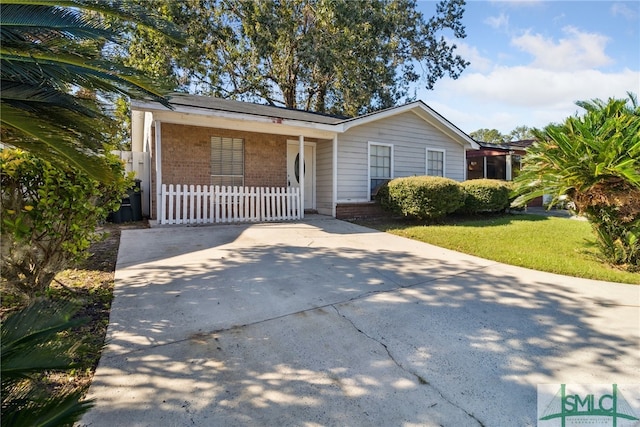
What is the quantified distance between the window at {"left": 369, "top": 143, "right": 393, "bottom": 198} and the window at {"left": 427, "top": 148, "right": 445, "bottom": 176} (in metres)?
1.97

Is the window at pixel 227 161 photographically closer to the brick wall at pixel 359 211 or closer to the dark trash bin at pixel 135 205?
the dark trash bin at pixel 135 205

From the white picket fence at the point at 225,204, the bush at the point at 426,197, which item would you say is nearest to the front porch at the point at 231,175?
the white picket fence at the point at 225,204

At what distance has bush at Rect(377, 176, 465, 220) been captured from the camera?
30.8 ft

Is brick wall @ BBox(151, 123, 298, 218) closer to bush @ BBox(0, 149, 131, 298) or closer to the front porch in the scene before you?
the front porch

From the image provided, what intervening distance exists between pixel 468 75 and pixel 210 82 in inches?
634

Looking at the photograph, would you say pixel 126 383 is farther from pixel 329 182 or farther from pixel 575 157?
pixel 329 182

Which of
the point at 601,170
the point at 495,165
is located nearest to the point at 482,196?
the point at 601,170

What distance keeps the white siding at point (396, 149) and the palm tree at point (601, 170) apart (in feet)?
19.1

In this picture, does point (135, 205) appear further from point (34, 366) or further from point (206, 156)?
point (34, 366)

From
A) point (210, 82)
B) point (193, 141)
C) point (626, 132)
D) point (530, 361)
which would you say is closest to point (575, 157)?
point (626, 132)

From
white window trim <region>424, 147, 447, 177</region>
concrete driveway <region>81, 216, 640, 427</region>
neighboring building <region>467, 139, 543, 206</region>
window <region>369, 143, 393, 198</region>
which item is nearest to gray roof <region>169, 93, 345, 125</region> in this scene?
window <region>369, 143, 393, 198</region>

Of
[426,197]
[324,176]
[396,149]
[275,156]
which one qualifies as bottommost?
[426,197]

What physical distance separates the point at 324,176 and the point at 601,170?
7601mm

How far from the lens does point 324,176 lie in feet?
37.9
